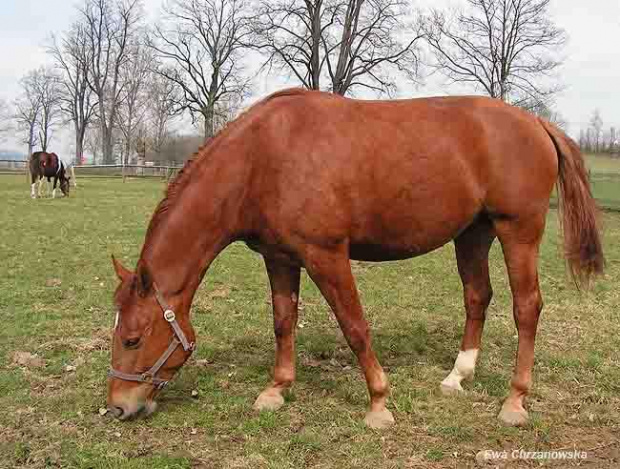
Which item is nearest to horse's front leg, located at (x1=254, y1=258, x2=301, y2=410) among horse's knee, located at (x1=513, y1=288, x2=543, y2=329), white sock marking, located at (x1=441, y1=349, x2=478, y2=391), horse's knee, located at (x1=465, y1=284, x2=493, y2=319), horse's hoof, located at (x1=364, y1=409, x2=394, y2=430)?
horse's hoof, located at (x1=364, y1=409, x2=394, y2=430)

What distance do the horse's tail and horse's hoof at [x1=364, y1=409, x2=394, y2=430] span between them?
6.01 ft

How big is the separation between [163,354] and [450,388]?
210cm

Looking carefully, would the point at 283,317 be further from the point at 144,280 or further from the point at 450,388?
the point at 450,388

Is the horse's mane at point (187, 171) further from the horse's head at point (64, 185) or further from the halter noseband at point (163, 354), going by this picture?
the horse's head at point (64, 185)

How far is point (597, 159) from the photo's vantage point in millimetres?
24906

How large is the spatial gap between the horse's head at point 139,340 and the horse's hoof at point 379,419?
126cm

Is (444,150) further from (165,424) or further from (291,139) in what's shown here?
(165,424)

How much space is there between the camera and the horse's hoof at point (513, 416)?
3365 millimetres

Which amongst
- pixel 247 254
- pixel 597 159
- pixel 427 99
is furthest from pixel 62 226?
pixel 597 159

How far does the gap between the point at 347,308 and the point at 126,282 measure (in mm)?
1363

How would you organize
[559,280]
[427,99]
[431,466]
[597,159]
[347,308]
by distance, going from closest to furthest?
[431,466], [347,308], [427,99], [559,280], [597,159]

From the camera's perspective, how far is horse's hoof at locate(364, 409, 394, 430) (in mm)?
3312

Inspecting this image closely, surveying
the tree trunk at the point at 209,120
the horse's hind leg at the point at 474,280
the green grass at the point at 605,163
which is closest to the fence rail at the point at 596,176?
the green grass at the point at 605,163

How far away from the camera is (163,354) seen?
319cm
